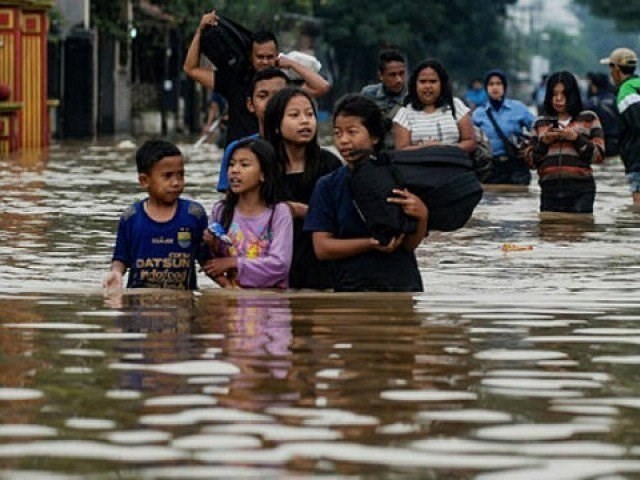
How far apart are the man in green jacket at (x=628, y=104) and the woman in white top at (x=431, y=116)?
12.6 ft

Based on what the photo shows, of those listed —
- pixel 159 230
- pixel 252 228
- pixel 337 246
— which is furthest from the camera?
pixel 252 228

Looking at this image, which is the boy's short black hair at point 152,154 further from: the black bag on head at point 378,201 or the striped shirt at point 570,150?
the striped shirt at point 570,150

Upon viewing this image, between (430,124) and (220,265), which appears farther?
(430,124)

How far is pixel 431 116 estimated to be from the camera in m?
17.8

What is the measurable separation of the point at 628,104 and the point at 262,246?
1060 centimetres

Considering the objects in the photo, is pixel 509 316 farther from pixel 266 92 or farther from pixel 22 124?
pixel 22 124

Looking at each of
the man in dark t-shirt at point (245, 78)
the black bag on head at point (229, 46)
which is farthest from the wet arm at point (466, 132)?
the black bag on head at point (229, 46)

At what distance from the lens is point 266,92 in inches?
496

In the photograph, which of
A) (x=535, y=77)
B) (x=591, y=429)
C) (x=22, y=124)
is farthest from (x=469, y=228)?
(x=535, y=77)

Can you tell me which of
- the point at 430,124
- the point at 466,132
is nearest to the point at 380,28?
the point at 466,132

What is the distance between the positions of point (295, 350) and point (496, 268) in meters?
5.54

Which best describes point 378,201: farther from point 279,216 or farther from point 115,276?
point 115,276

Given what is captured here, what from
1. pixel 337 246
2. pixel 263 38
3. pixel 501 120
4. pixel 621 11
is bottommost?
pixel 621 11

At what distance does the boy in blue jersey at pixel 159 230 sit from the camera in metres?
11.3
